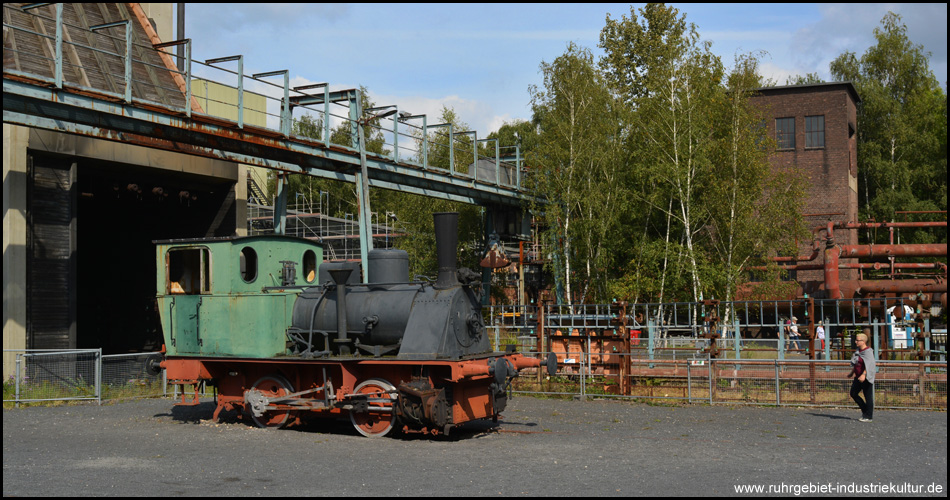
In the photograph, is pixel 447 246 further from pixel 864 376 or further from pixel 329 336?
pixel 864 376

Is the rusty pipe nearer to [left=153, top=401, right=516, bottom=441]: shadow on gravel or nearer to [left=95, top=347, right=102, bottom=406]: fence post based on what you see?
[left=153, top=401, right=516, bottom=441]: shadow on gravel

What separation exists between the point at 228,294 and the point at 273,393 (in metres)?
1.75

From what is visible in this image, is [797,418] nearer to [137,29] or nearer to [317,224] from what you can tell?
[137,29]

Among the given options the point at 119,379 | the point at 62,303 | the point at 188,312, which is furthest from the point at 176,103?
the point at 188,312

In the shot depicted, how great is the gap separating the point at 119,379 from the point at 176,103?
27.5ft

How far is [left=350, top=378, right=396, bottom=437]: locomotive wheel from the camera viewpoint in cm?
1212

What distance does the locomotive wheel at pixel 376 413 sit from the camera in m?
12.1

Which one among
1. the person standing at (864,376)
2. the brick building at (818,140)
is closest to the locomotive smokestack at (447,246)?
the person standing at (864,376)

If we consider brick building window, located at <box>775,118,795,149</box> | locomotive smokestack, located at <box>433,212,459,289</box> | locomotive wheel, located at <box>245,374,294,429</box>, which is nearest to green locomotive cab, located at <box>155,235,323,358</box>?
locomotive wheel, located at <box>245,374,294,429</box>

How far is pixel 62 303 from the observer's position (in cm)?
1972

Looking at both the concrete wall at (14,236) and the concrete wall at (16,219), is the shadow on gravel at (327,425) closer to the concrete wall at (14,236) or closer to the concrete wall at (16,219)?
the concrete wall at (16,219)

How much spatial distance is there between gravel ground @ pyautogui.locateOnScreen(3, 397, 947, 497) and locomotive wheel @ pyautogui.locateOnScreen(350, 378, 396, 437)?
0.23 meters

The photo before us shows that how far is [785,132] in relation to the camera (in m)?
39.7

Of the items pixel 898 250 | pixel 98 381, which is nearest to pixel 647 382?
pixel 98 381
